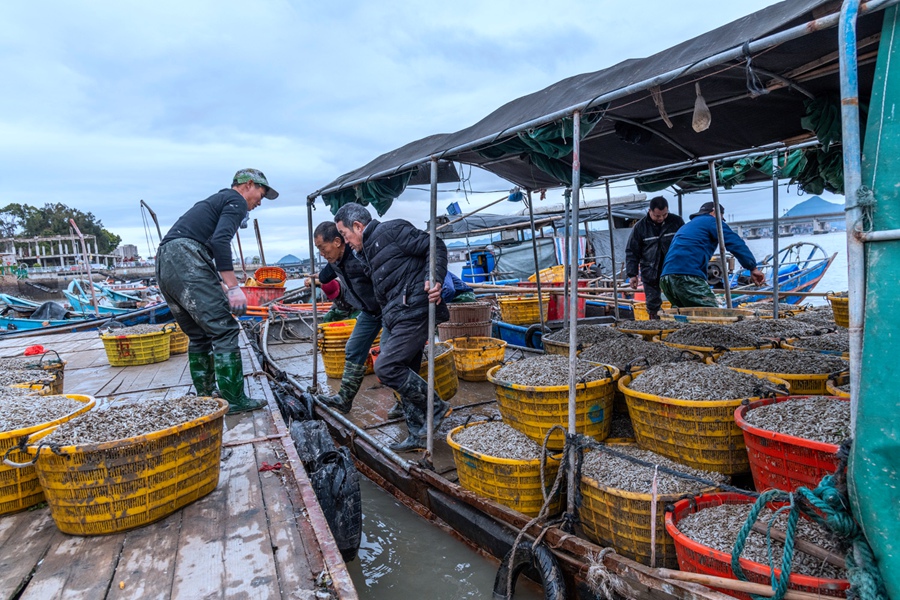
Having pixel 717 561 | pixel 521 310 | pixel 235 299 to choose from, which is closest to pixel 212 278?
pixel 235 299

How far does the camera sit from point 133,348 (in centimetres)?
607

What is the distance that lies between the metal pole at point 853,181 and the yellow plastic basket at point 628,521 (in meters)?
Result: 1.02

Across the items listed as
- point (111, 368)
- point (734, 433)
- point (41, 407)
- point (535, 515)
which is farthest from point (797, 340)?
point (111, 368)

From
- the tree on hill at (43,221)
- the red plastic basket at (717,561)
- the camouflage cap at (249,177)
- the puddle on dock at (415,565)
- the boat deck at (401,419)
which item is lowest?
the puddle on dock at (415,565)

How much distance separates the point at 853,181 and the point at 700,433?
153 cm

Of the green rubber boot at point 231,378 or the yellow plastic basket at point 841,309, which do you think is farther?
the yellow plastic basket at point 841,309

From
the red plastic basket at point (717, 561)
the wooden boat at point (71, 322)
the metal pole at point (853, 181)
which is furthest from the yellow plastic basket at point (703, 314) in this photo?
the wooden boat at point (71, 322)

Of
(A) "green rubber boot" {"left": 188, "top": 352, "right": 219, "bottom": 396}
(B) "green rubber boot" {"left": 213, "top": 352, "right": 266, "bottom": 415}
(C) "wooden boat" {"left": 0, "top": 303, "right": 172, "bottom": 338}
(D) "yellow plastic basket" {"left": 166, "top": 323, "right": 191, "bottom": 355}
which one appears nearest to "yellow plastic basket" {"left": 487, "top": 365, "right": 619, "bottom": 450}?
(B) "green rubber boot" {"left": 213, "top": 352, "right": 266, "bottom": 415}

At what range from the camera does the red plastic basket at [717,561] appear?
1.66 m

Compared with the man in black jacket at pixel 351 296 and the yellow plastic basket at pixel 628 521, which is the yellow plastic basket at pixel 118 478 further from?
the man in black jacket at pixel 351 296

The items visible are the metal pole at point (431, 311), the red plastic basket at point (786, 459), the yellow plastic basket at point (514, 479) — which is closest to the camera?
the red plastic basket at point (786, 459)

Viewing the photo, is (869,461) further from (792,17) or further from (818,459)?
(792,17)

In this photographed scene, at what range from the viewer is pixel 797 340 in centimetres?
397

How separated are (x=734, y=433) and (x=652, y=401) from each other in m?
0.40
